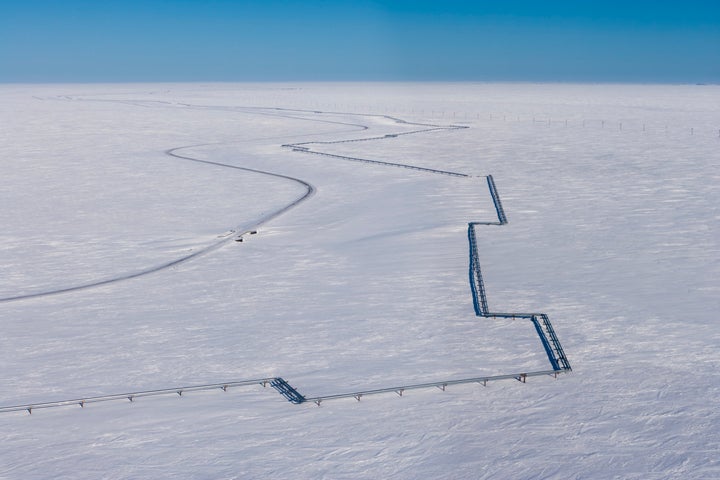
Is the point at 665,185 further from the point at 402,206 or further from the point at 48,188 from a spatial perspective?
the point at 48,188

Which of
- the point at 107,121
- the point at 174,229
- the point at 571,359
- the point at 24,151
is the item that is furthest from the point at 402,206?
the point at 107,121

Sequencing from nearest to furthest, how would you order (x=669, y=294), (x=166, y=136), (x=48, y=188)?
1. (x=669, y=294)
2. (x=48, y=188)
3. (x=166, y=136)

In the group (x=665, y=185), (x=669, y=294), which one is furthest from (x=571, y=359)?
(x=665, y=185)

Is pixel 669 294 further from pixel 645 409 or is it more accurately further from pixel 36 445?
pixel 36 445

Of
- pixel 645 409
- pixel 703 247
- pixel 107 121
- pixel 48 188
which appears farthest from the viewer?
pixel 107 121

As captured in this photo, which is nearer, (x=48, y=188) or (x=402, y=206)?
(x=402, y=206)

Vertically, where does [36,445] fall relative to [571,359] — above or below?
below
